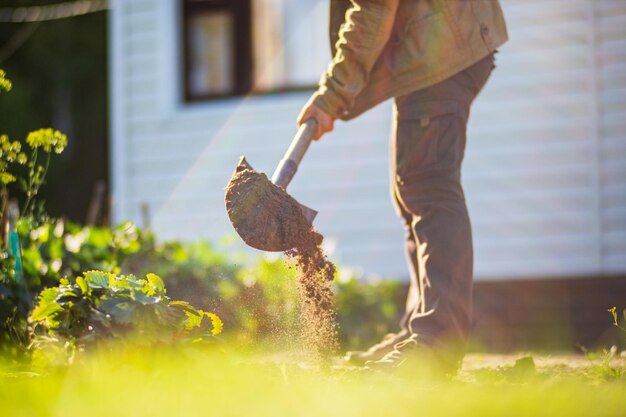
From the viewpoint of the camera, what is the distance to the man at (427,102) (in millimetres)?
3445

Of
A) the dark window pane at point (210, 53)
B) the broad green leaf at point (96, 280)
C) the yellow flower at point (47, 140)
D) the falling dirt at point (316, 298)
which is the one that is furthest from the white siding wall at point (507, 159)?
the broad green leaf at point (96, 280)

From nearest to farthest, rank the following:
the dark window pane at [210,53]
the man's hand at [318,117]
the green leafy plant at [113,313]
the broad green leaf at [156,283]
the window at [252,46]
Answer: the green leafy plant at [113,313] → the broad green leaf at [156,283] → the man's hand at [318,117] → the window at [252,46] → the dark window pane at [210,53]

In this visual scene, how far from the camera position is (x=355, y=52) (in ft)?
11.8

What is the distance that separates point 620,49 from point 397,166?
13.7 ft

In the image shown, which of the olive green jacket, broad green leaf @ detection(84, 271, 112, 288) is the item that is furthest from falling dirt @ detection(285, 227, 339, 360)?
broad green leaf @ detection(84, 271, 112, 288)

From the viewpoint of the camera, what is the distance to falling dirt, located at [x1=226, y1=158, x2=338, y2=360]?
3.19 meters

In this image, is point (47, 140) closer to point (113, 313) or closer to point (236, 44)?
point (113, 313)

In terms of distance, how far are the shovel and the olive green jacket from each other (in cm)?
56

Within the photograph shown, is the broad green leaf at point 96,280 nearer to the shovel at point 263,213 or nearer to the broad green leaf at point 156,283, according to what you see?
the broad green leaf at point 156,283

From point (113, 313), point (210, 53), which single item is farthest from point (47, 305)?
point (210, 53)

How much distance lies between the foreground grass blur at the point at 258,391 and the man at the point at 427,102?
38 cm

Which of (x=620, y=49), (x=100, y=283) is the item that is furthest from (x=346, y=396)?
(x=620, y=49)

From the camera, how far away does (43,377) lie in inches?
110

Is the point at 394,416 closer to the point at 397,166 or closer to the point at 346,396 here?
the point at 346,396
